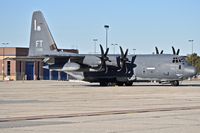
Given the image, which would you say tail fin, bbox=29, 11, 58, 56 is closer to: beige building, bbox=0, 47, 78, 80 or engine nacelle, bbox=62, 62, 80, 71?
engine nacelle, bbox=62, 62, 80, 71

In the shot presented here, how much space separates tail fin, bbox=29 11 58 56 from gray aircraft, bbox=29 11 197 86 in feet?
4.53

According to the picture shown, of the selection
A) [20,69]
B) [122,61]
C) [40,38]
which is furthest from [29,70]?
[122,61]

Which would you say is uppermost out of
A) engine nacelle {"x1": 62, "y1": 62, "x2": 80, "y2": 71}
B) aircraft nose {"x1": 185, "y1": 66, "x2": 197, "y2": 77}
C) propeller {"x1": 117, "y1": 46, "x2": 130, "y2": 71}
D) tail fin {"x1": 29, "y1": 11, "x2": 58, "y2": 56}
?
tail fin {"x1": 29, "y1": 11, "x2": 58, "y2": 56}

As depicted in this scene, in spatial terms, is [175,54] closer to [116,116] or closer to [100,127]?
[116,116]

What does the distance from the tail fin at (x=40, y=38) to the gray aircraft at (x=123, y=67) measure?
4.53ft

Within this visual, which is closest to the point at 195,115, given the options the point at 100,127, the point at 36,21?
the point at 100,127

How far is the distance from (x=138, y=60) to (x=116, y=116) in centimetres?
3614

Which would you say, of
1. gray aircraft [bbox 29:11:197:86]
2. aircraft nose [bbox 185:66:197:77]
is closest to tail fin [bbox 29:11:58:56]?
gray aircraft [bbox 29:11:197:86]

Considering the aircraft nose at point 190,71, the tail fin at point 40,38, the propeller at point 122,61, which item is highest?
the tail fin at point 40,38

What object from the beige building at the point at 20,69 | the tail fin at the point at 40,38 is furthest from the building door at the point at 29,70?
the tail fin at the point at 40,38

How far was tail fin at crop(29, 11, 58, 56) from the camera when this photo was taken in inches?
2360

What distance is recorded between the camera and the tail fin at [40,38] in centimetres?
5994

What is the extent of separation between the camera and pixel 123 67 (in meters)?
55.1

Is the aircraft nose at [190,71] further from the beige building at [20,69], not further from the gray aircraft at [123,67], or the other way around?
the beige building at [20,69]
